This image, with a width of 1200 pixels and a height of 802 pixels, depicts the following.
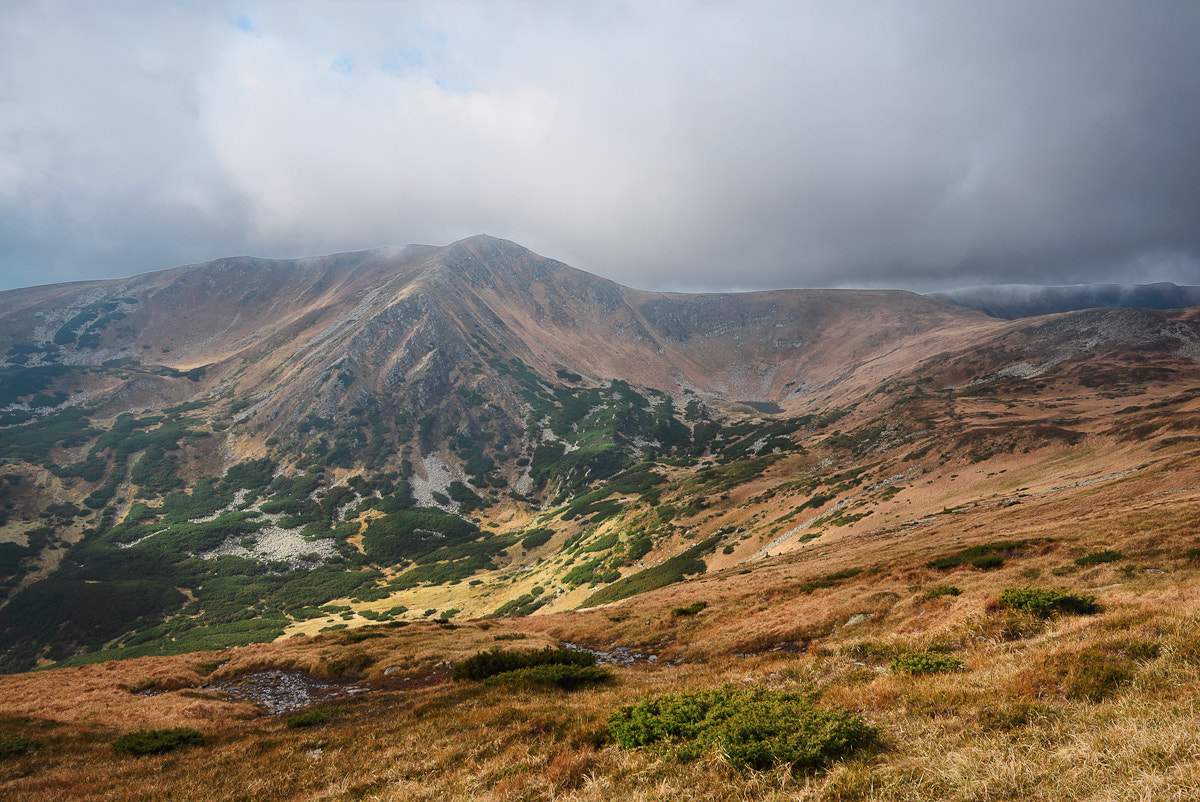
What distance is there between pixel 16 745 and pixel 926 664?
24.1 metres

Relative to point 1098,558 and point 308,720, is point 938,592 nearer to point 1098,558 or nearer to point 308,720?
point 1098,558

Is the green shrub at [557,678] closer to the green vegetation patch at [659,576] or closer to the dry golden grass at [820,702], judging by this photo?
the dry golden grass at [820,702]

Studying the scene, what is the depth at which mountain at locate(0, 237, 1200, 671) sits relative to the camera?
5325 centimetres

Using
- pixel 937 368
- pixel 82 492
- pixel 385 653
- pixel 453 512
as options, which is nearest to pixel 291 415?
pixel 82 492

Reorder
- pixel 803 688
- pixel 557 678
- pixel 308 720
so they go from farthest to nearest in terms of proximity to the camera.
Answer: pixel 557 678 < pixel 308 720 < pixel 803 688

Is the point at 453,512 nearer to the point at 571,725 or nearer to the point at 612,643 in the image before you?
the point at 612,643

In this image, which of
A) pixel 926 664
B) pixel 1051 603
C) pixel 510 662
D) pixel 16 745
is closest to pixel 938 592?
pixel 1051 603

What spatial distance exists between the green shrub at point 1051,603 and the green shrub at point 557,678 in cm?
1203

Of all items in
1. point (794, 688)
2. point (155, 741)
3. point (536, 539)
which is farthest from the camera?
point (536, 539)

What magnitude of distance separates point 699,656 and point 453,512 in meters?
111

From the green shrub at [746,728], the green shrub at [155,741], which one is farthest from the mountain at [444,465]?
the green shrub at [746,728]

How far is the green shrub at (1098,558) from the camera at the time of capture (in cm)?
1709

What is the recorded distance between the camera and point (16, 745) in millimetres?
12617

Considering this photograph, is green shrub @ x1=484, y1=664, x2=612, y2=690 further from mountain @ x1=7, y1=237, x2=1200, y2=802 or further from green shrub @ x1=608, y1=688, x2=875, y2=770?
green shrub @ x1=608, y1=688, x2=875, y2=770
